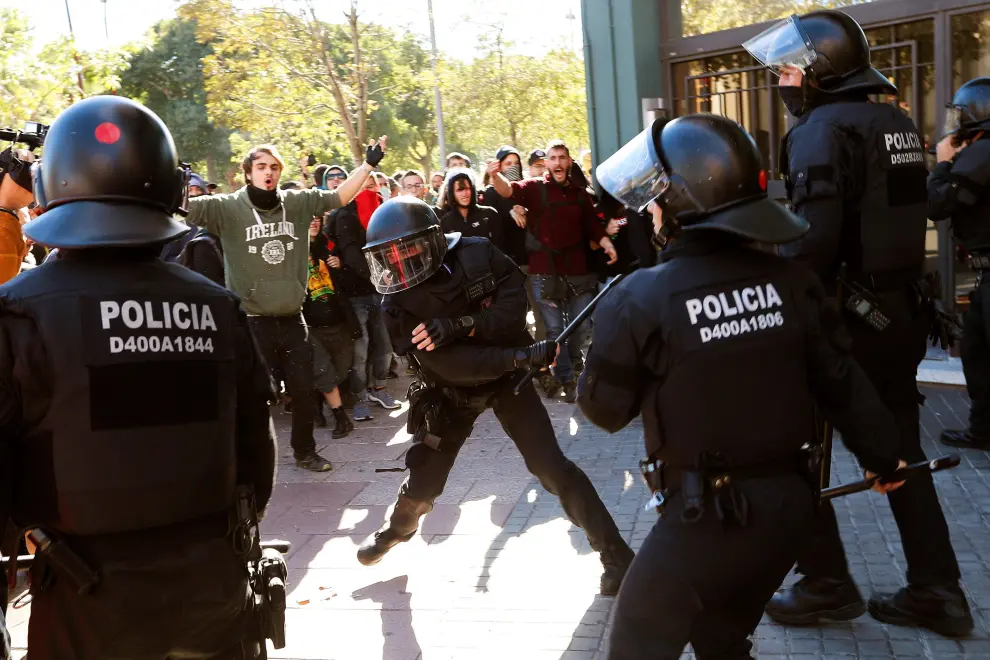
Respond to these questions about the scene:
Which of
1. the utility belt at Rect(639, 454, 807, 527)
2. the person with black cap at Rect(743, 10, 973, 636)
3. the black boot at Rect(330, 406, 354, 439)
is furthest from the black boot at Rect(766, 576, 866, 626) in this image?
the black boot at Rect(330, 406, 354, 439)

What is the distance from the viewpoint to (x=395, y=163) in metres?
40.3

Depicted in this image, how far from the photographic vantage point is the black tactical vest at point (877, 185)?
372 centimetres

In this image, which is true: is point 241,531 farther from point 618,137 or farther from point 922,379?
point 618,137

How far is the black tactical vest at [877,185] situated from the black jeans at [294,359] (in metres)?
3.97

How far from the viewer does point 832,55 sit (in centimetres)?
378

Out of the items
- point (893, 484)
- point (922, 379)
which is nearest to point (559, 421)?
point (922, 379)

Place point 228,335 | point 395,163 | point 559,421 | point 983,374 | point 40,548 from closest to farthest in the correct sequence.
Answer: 1. point 40,548
2. point 228,335
3. point 983,374
4. point 559,421
5. point 395,163

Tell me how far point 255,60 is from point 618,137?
1414 cm

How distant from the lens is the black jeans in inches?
265

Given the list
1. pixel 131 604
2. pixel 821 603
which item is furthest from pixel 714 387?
pixel 821 603

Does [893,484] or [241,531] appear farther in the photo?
[893,484]

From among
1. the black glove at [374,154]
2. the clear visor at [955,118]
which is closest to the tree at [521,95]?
the black glove at [374,154]

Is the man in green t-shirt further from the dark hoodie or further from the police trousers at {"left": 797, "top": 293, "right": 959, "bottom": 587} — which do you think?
the police trousers at {"left": 797, "top": 293, "right": 959, "bottom": 587}

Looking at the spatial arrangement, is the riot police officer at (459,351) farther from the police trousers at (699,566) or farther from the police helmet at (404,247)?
the police trousers at (699,566)
